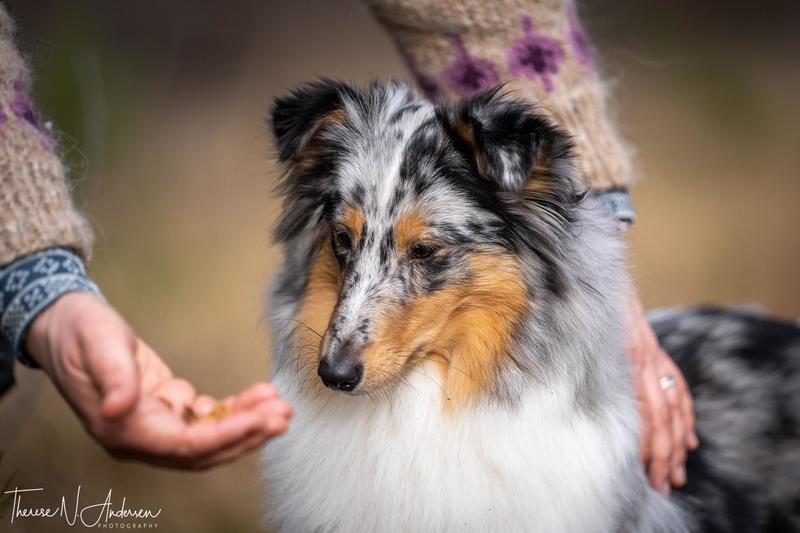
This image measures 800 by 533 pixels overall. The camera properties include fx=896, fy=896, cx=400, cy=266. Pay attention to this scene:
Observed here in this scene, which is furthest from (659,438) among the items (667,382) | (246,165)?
(246,165)


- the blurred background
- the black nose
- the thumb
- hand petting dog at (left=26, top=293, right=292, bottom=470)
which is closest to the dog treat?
hand petting dog at (left=26, top=293, right=292, bottom=470)

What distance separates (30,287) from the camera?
5.97 feet

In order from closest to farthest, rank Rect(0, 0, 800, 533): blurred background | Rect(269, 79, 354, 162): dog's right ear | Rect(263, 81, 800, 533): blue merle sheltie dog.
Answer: Rect(263, 81, 800, 533): blue merle sheltie dog, Rect(269, 79, 354, 162): dog's right ear, Rect(0, 0, 800, 533): blurred background

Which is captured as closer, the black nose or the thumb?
the thumb

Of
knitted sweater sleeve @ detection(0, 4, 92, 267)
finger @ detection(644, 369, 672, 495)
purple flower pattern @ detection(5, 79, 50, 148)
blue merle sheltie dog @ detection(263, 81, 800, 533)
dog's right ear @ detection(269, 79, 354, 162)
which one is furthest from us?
finger @ detection(644, 369, 672, 495)

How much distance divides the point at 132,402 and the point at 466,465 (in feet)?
3.52

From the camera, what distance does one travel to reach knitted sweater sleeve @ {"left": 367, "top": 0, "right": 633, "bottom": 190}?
2.85 m

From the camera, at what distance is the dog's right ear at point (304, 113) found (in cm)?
250

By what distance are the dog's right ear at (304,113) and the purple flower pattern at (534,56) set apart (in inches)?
23.3

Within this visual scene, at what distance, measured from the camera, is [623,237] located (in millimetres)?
2771

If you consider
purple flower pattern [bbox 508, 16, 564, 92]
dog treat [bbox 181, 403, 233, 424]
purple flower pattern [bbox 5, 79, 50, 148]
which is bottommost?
dog treat [bbox 181, 403, 233, 424]

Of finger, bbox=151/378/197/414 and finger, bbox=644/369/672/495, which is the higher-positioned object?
finger, bbox=644/369/672/495

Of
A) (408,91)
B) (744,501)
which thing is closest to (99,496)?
(408,91)

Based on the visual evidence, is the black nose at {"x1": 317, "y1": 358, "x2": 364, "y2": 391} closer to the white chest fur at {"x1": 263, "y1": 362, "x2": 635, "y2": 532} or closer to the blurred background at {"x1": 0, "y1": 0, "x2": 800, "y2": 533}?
the white chest fur at {"x1": 263, "y1": 362, "x2": 635, "y2": 532}
